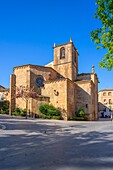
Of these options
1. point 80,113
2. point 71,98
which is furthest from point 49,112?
point 80,113

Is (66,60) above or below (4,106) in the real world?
above

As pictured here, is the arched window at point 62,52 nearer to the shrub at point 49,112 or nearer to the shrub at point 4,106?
the shrub at point 49,112

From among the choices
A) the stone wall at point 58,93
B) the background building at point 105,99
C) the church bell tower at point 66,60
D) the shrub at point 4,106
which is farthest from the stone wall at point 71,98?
the background building at point 105,99

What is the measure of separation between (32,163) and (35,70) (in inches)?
1445

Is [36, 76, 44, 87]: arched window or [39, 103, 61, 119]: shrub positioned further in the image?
[36, 76, 44, 87]: arched window

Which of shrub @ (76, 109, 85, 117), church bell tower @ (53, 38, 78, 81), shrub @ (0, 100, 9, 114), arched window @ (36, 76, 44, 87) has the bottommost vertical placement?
shrub @ (76, 109, 85, 117)

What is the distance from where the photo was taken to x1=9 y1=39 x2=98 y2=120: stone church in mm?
37250

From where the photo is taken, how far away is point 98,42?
11547mm

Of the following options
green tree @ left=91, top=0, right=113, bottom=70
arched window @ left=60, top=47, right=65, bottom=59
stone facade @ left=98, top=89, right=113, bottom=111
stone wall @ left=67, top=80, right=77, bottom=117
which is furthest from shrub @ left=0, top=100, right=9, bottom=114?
stone facade @ left=98, top=89, right=113, bottom=111

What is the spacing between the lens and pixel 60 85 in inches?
1481

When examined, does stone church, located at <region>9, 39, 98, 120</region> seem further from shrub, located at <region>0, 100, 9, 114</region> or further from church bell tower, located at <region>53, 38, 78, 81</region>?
shrub, located at <region>0, 100, 9, 114</region>

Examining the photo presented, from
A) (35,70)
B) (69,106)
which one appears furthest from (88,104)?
(35,70)

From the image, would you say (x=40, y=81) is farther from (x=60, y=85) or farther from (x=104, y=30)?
(x=104, y=30)

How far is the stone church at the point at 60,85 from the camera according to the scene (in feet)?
122
